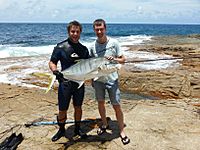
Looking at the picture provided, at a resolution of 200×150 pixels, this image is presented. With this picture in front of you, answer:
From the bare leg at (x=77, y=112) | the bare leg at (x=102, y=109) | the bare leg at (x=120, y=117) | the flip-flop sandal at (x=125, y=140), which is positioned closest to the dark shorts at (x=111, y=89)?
the bare leg at (x=120, y=117)

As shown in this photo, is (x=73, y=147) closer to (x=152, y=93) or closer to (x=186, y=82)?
(x=152, y=93)

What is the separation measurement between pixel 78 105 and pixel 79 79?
0.70 m

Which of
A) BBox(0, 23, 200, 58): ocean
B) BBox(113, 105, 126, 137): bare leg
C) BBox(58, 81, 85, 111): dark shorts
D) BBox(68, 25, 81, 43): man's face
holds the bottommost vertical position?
BBox(0, 23, 200, 58): ocean

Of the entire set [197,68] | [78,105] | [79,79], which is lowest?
[197,68]

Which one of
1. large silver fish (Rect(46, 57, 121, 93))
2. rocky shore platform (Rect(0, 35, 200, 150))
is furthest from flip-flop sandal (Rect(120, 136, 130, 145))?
large silver fish (Rect(46, 57, 121, 93))

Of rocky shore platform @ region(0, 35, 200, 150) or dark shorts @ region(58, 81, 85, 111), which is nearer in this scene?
dark shorts @ region(58, 81, 85, 111)

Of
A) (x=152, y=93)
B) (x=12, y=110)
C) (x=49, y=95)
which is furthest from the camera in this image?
(x=152, y=93)

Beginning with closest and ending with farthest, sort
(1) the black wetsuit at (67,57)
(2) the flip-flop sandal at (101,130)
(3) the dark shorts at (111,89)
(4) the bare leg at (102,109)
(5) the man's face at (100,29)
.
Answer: (5) the man's face at (100,29), (1) the black wetsuit at (67,57), (3) the dark shorts at (111,89), (4) the bare leg at (102,109), (2) the flip-flop sandal at (101,130)

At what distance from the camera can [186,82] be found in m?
9.73

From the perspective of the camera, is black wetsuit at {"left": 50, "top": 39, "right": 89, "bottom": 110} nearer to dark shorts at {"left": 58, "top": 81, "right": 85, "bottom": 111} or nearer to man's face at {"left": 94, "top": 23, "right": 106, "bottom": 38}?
dark shorts at {"left": 58, "top": 81, "right": 85, "bottom": 111}

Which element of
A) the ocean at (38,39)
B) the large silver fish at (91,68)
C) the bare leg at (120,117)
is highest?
the large silver fish at (91,68)

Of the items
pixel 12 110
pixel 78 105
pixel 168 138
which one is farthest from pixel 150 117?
pixel 12 110

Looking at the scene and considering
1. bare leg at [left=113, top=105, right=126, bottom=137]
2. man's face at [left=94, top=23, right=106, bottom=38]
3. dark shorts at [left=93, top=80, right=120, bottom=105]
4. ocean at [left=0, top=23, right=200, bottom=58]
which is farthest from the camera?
ocean at [left=0, top=23, right=200, bottom=58]

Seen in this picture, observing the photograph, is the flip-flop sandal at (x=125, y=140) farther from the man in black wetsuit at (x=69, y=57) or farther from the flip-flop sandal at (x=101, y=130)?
the man in black wetsuit at (x=69, y=57)
